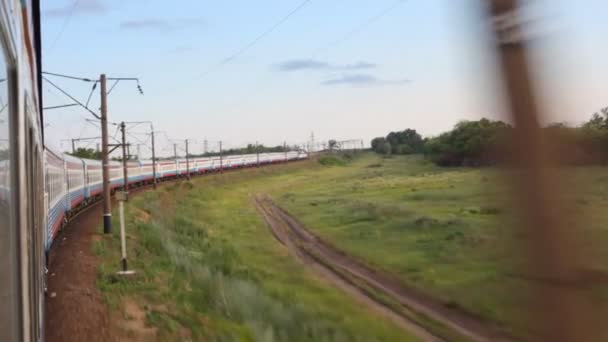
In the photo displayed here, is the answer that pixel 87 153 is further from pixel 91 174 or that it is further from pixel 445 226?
pixel 445 226

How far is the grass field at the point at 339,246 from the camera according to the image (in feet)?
4.35

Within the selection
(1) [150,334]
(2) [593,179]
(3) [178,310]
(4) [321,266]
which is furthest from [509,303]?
(4) [321,266]

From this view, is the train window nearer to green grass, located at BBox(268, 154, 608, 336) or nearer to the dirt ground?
green grass, located at BBox(268, 154, 608, 336)

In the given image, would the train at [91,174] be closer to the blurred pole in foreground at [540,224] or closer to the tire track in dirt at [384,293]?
the tire track in dirt at [384,293]

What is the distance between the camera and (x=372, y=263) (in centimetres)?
1988

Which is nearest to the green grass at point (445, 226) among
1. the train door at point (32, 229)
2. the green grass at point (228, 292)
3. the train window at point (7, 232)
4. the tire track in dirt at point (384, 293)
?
the tire track in dirt at point (384, 293)

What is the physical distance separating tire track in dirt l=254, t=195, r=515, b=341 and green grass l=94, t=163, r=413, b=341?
0.50 m

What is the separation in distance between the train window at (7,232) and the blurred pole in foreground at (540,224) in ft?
5.16

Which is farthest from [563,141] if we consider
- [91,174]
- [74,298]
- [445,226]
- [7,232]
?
[91,174]

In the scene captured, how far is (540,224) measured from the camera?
126 cm

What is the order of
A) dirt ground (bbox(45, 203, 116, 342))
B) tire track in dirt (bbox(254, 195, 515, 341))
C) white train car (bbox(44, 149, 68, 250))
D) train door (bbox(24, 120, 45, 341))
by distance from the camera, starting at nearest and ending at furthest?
1. train door (bbox(24, 120, 45, 341))
2. dirt ground (bbox(45, 203, 116, 342))
3. tire track in dirt (bbox(254, 195, 515, 341))
4. white train car (bbox(44, 149, 68, 250))

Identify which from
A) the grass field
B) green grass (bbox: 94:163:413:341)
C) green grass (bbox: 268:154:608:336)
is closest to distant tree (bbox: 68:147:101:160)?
green grass (bbox: 268:154:608:336)

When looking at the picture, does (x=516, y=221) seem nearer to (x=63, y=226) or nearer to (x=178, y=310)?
(x=178, y=310)

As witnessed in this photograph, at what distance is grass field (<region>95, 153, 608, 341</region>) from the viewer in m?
1.33
